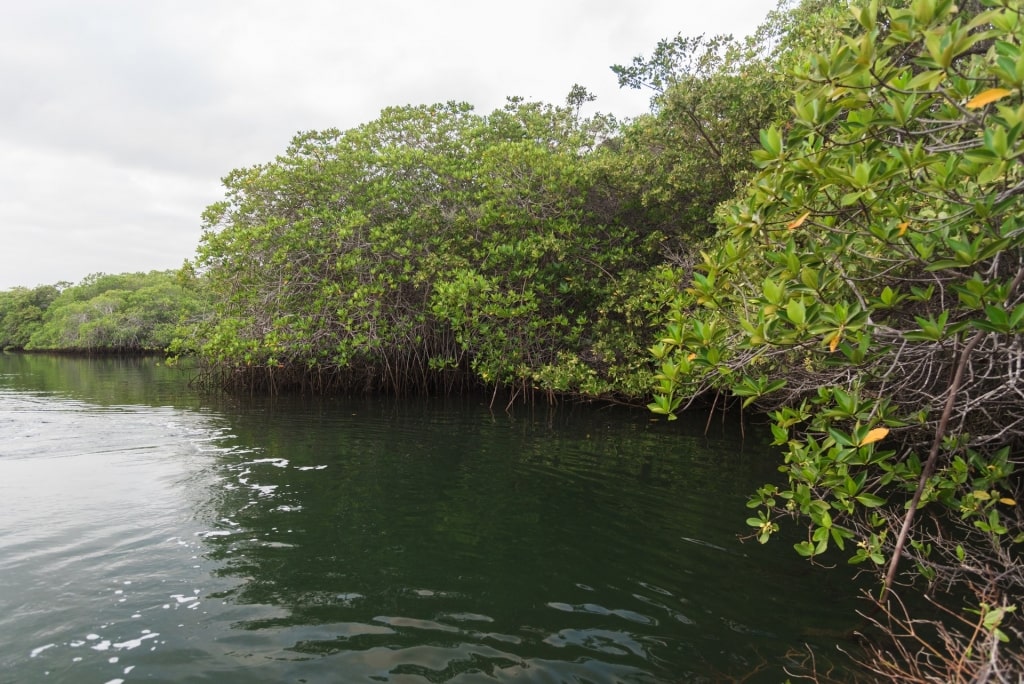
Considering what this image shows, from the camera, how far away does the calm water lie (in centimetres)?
339

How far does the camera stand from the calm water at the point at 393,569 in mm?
3391

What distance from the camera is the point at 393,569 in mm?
4641

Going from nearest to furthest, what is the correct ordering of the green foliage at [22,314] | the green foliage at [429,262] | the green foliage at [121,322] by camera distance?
the green foliage at [429,262] < the green foliage at [121,322] < the green foliage at [22,314]

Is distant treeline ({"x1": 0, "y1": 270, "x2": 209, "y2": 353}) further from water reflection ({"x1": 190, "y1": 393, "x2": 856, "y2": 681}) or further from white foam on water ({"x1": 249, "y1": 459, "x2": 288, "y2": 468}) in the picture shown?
water reflection ({"x1": 190, "y1": 393, "x2": 856, "y2": 681})

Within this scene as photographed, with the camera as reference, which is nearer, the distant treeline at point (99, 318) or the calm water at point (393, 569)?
the calm water at point (393, 569)

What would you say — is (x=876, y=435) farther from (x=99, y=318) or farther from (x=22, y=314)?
(x=22, y=314)

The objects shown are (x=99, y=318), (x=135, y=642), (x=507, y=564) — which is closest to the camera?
(x=135, y=642)

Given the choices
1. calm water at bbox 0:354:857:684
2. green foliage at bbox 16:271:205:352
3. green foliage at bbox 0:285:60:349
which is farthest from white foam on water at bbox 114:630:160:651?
green foliage at bbox 0:285:60:349

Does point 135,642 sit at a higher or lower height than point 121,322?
lower

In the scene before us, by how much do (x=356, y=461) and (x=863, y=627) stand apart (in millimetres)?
6849

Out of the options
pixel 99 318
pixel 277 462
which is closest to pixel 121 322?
pixel 99 318

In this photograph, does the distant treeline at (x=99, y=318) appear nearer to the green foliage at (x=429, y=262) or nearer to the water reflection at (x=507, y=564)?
the green foliage at (x=429, y=262)

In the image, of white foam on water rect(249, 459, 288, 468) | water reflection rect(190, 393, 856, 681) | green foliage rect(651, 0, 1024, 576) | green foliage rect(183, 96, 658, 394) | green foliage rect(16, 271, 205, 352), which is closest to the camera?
green foliage rect(651, 0, 1024, 576)

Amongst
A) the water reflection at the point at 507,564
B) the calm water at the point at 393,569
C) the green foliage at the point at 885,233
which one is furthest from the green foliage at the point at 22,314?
the green foliage at the point at 885,233
